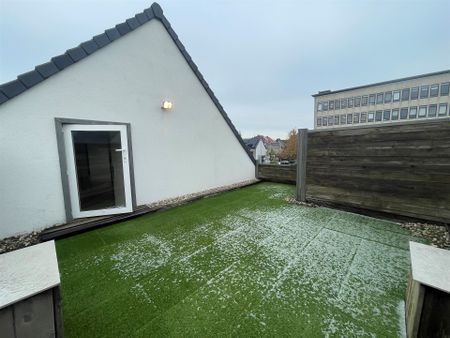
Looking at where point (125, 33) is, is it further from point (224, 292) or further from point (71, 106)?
point (224, 292)

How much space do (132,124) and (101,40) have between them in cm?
153

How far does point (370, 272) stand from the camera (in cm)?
201

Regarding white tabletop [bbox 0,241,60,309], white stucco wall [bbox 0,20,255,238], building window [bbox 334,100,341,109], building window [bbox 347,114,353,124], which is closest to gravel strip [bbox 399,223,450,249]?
white tabletop [bbox 0,241,60,309]

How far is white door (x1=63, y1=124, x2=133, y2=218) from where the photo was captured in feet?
10.7

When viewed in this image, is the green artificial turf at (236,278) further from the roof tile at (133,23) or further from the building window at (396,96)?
the building window at (396,96)

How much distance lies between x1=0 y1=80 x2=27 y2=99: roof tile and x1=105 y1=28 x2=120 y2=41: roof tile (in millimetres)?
1680

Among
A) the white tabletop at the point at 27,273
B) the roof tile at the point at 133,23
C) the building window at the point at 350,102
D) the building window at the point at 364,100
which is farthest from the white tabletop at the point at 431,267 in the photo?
the building window at the point at 350,102

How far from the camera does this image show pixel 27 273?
1110 mm

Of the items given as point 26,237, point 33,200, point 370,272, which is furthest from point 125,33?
point 370,272

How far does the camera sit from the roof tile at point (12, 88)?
8.34 ft

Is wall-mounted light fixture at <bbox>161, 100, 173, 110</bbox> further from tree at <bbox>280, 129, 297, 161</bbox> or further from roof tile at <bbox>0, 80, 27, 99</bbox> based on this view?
tree at <bbox>280, 129, 297, 161</bbox>

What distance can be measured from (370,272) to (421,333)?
0.88 metres

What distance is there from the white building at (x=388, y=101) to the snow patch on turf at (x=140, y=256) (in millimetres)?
24347

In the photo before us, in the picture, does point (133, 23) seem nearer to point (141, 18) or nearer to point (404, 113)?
point (141, 18)
